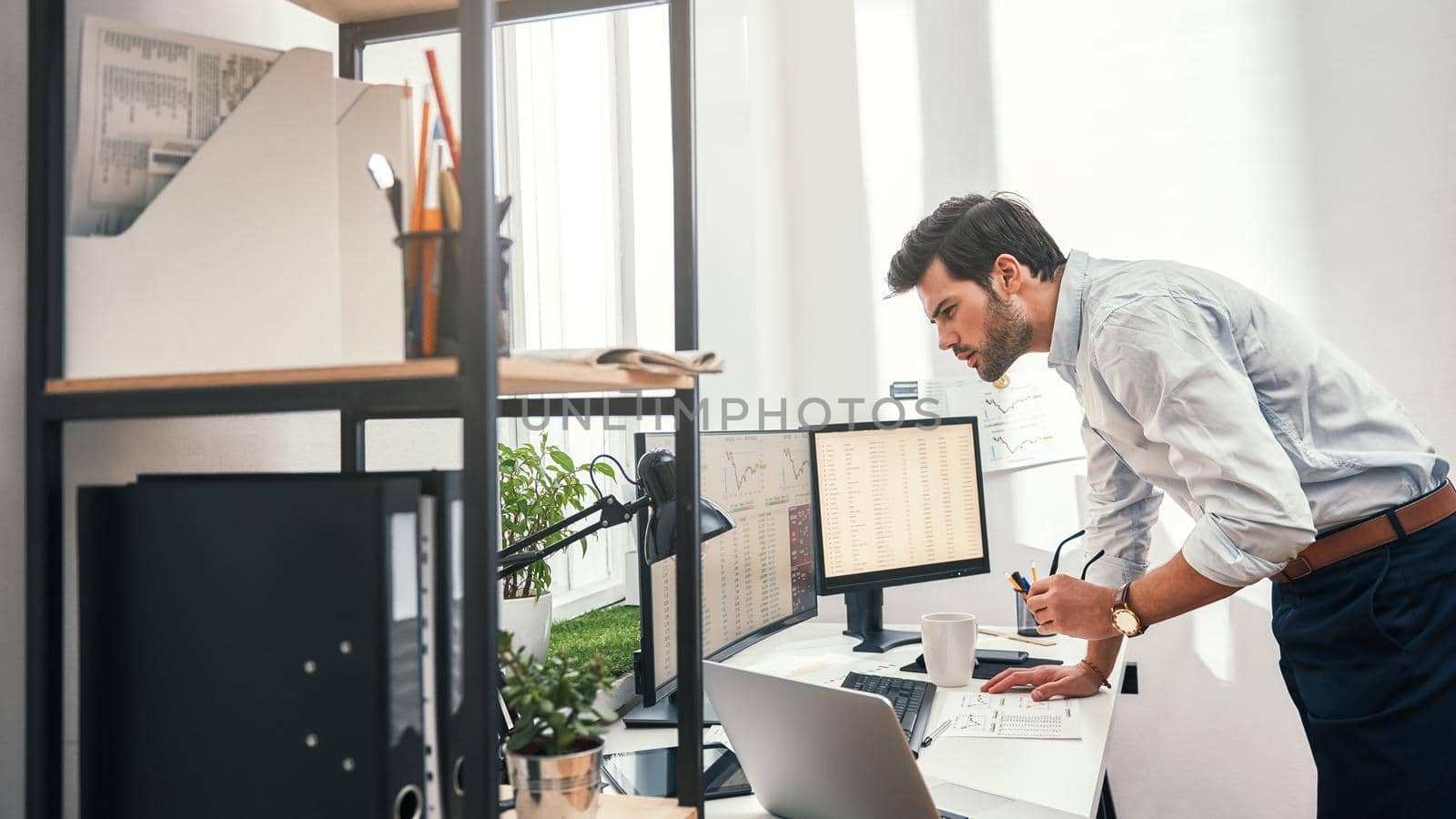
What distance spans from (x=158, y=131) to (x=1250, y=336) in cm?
149

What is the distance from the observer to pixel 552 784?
2.75 ft

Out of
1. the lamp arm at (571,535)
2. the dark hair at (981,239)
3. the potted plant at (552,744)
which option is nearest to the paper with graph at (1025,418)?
the dark hair at (981,239)

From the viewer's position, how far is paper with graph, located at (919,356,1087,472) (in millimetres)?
2611

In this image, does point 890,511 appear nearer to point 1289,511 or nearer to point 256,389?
point 1289,511

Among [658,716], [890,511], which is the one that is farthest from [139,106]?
[890,511]

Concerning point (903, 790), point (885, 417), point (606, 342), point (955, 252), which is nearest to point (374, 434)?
point (903, 790)

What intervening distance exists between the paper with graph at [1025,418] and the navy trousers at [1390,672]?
102 cm

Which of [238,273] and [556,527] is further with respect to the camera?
[556,527]

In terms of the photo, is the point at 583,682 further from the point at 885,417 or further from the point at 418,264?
the point at 885,417

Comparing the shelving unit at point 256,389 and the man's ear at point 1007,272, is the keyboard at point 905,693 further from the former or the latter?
the shelving unit at point 256,389

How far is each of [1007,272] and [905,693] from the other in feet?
2.51

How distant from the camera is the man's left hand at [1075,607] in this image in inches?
63.3

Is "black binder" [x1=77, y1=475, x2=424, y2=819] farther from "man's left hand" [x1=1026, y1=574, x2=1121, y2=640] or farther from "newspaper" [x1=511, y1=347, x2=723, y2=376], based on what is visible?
"man's left hand" [x1=1026, y1=574, x2=1121, y2=640]

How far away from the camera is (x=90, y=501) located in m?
0.73
